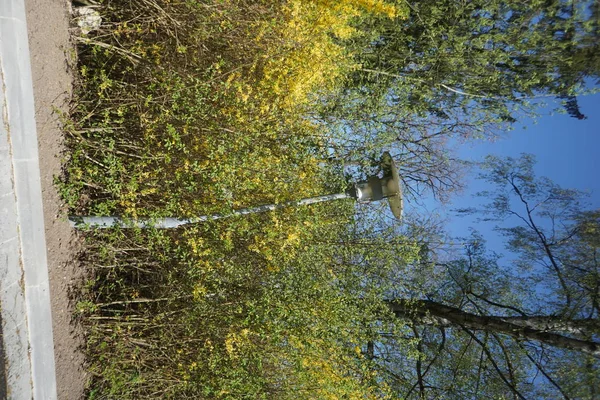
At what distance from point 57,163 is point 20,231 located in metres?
1.13

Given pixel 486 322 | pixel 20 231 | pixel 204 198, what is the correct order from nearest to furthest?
pixel 20 231 < pixel 204 198 < pixel 486 322

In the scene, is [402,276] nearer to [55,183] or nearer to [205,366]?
[205,366]

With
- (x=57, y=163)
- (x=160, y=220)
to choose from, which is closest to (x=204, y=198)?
(x=160, y=220)

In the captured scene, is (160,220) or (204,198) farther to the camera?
(204,198)

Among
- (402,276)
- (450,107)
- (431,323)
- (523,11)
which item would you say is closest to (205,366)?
(402,276)

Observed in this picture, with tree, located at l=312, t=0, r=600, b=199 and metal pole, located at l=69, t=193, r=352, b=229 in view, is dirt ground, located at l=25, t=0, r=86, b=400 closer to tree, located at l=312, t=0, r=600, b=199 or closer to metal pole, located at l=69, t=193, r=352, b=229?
metal pole, located at l=69, t=193, r=352, b=229

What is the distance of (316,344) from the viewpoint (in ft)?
19.8

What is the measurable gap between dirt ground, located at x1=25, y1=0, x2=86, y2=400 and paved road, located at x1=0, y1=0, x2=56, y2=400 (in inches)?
14.5

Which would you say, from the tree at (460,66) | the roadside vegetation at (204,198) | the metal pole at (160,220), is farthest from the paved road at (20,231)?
the tree at (460,66)

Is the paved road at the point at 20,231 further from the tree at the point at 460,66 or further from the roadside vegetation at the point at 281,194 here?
the tree at the point at 460,66

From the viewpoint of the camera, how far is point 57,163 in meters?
5.30

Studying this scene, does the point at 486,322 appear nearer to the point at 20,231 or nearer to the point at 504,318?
the point at 504,318

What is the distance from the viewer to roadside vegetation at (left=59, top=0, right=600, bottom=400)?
5801mm

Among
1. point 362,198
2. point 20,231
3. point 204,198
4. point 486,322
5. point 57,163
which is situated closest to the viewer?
point 20,231
